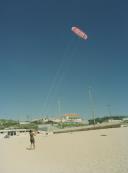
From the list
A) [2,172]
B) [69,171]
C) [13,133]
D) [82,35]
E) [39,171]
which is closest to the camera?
A: [69,171]

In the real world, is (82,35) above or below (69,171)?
above

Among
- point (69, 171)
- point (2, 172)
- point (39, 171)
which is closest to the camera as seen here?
point (69, 171)

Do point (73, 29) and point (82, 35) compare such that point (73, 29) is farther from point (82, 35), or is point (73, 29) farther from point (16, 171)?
point (16, 171)

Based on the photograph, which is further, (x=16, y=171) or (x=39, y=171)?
(x=16, y=171)

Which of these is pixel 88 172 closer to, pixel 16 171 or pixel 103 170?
pixel 103 170

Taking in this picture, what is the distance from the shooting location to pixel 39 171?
14.3 metres

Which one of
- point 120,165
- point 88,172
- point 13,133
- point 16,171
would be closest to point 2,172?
point 16,171

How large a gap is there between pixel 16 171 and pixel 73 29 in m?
17.6

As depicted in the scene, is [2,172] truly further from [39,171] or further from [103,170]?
[103,170]

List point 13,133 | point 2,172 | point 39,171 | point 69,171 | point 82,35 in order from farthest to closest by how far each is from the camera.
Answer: point 13,133 → point 82,35 → point 2,172 → point 39,171 → point 69,171

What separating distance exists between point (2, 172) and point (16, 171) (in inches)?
27.4

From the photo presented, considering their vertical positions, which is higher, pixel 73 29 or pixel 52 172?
pixel 73 29

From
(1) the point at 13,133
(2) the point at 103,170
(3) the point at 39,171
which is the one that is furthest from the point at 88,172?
(1) the point at 13,133

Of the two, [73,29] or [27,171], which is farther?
[73,29]
